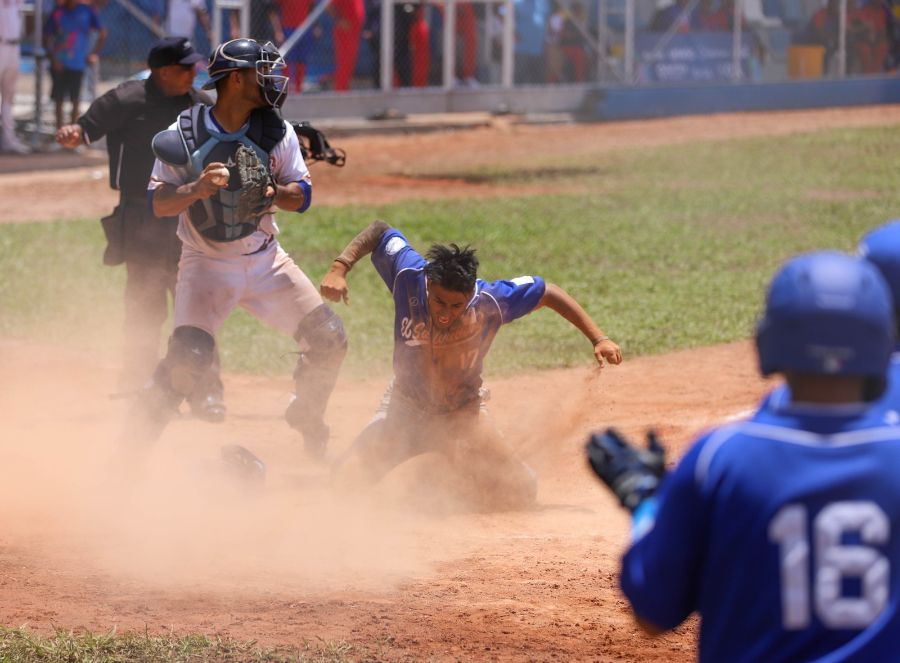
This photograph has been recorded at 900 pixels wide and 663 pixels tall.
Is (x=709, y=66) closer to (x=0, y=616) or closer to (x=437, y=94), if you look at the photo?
(x=437, y=94)

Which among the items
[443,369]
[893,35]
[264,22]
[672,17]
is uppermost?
[672,17]

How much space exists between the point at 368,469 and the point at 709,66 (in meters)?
20.5

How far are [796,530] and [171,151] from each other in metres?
4.69

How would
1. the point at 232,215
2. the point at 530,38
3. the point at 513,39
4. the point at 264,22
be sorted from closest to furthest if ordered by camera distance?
the point at 232,215 → the point at 264,22 → the point at 513,39 → the point at 530,38

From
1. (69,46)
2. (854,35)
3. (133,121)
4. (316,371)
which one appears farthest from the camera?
(854,35)

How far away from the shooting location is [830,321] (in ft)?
8.18

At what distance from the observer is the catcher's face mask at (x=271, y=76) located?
6.68m

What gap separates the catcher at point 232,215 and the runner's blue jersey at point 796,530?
413cm

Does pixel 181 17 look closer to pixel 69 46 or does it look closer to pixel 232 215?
pixel 69 46

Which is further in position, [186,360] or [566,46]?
[566,46]

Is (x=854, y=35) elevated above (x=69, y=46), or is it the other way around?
(x=854, y=35)

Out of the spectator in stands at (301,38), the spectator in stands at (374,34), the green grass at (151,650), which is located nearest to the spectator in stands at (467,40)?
the spectator in stands at (374,34)

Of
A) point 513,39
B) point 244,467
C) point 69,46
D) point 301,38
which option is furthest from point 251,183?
point 513,39

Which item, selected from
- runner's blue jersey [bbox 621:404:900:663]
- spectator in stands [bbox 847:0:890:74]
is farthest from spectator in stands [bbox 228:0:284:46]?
runner's blue jersey [bbox 621:404:900:663]
